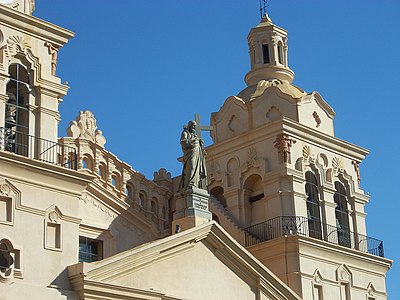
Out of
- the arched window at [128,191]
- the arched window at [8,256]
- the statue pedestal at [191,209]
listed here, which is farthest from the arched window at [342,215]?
the arched window at [8,256]

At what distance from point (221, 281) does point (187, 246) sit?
1677 millimetres

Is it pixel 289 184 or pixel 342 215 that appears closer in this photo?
pixel 289 184

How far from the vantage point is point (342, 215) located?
3653 cm

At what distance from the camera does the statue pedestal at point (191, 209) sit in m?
29.5

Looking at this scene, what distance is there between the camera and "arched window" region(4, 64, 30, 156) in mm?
26422

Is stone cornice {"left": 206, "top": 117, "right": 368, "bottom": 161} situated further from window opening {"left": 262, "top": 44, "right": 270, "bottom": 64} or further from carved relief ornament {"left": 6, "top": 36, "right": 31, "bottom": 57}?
carved relief ornament {"left": 6, "top": 36, "right": 31, "bottom": 57}

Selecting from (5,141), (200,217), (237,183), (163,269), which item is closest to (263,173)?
(237,183)

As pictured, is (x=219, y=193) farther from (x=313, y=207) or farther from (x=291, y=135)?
(x=291, y=135)

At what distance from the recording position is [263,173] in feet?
115

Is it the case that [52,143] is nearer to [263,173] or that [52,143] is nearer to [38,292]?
[38,292]

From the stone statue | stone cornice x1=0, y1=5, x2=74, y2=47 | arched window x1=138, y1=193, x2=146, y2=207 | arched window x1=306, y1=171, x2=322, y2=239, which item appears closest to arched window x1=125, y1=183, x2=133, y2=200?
arched window x1=138, y1=193, x2=146, y2=207

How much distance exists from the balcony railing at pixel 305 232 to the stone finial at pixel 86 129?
5.99m

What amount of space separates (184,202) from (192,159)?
50.7 inches

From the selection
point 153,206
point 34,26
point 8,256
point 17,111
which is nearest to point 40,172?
point 17,111
